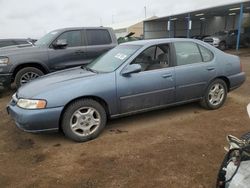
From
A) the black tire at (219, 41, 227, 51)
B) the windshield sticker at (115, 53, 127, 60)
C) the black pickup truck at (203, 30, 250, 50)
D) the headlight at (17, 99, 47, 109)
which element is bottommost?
the black tire at (219, 41, 227, 51)

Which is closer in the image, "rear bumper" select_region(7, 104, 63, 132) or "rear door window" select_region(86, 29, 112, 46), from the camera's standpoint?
"rear bumper" select_region(7, 104, 63, 132)

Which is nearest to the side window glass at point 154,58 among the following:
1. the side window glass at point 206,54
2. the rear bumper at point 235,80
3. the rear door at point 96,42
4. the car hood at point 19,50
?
the side window glass at point 206,54

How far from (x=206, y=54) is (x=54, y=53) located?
411 cm

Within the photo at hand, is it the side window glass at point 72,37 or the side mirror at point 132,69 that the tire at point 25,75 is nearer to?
the side window glass at point 72,37

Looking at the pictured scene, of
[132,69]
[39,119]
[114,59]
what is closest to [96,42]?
[114,59]

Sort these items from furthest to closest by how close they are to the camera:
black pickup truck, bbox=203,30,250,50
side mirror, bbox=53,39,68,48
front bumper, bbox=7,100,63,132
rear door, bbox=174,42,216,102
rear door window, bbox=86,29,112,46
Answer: black pickup truck, bbox=203,30,250,50
rear door window, bbox=86,29,112,46
side mirror, bbox=53,39,68,48
rear door, bbox=174,42,216,102
front bumper, bbox=7,100,63,132

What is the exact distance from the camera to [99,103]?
4.36 meters

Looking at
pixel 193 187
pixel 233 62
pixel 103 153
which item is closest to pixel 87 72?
pixel 103 153

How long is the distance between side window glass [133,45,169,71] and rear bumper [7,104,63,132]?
5.52 ft

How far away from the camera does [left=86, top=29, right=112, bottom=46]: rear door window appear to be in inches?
314

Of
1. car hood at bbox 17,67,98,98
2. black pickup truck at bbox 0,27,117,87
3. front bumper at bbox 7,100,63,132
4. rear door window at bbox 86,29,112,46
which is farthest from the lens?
rear door window at bbox 86,29,112,46

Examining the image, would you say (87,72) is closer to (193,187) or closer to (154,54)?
(154,54)

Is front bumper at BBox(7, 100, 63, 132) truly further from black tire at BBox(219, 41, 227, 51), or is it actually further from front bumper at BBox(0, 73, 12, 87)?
black tire at BBox(219, 41, 227, 51)

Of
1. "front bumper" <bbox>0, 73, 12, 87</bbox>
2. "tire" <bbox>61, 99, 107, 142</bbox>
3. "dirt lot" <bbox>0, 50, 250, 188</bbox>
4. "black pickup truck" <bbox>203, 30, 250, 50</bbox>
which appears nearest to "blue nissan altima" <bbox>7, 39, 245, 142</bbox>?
"tire" <bbox>61, 99, 107, 142</bbox>
